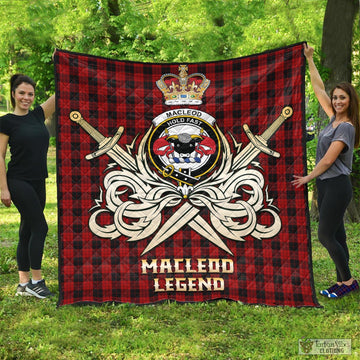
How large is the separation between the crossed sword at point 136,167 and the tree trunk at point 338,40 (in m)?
4.16

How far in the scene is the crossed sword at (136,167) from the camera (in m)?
4.56

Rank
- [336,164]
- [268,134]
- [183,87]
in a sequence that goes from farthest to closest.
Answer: [183,87] → [268,134] → [336,164]

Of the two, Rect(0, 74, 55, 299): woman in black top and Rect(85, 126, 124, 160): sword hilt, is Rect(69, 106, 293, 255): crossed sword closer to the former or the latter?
Rect(85, 126, 124, 160): sword hilt

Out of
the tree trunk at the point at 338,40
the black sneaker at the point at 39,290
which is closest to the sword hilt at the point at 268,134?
the black sneaker at the point at 39,290

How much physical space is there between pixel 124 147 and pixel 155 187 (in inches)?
19.1

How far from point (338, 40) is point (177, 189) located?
16.8ft

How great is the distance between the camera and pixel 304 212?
4465mm

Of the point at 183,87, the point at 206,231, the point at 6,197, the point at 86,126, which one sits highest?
the point at 183,87

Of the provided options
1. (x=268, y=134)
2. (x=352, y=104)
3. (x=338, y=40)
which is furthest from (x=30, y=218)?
(x=338, y=40)

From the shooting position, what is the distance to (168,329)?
393 centimetres

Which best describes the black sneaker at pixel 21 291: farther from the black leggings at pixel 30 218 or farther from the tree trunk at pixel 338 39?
the tree trunk at pixel 338 39

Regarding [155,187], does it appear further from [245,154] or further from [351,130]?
[351,130]

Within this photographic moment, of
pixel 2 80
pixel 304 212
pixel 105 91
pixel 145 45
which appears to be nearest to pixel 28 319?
pixel 105 91

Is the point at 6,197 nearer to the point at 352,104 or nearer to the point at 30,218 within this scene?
the point at 30,218
